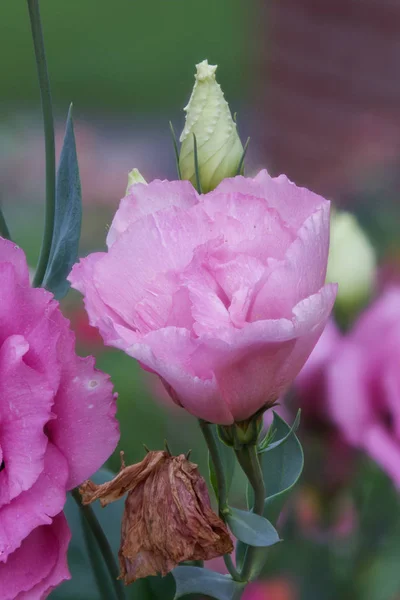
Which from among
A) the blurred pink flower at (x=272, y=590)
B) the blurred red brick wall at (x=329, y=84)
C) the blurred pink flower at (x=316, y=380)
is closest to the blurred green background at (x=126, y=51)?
the blurred red brick wall at (x=329, y=84)

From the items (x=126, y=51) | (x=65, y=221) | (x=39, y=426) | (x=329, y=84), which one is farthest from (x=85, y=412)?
(x=126, y=51)

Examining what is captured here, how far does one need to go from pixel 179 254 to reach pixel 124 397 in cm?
108

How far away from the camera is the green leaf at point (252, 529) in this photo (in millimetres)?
365

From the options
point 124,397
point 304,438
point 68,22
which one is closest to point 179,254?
point 304,438

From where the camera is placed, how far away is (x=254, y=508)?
0.38m

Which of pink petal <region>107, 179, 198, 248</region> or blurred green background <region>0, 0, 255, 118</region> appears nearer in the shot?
pink petal <region>107, 179, 198, 248</region>

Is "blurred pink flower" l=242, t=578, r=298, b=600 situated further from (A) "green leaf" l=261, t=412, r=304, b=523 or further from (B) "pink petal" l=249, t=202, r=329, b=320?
(B) "pink petal" l=249, t=202, r=329, b=320

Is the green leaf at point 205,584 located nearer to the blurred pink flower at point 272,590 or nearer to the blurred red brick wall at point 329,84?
the blurred pink flower at point 272,590

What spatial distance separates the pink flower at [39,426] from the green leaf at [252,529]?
0.19 ft

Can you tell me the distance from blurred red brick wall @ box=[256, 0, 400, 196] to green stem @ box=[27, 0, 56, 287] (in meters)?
2.02

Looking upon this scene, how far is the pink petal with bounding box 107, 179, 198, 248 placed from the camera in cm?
36

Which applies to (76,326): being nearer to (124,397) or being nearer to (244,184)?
(124,397)

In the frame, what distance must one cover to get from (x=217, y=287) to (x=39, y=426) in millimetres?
76

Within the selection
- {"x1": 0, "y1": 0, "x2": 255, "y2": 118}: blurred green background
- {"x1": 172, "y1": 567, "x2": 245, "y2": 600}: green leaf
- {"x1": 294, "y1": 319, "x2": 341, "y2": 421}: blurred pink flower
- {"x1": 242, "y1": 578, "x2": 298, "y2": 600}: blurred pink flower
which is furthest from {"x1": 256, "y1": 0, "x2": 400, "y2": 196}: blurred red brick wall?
{"x1": 172, "y1": 567, "x2": 245, "y2": 600}: green leaf
